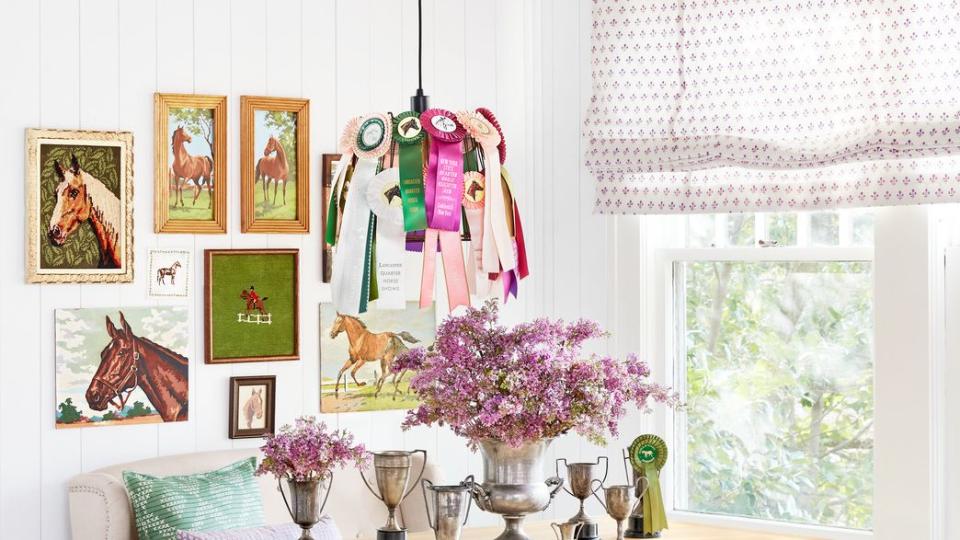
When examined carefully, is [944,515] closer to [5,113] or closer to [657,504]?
[657,504]

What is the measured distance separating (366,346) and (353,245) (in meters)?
0.73

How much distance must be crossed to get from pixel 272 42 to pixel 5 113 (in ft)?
2.66

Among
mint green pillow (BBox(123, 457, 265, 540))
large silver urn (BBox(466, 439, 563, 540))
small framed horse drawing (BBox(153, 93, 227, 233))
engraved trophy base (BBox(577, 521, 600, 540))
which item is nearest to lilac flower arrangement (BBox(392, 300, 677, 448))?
large silver urn (BBox(466, 439, 563, 540))

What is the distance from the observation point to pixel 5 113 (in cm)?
333

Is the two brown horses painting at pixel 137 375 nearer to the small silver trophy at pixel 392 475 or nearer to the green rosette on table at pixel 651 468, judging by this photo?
the small silver trophy at pixel 392 475

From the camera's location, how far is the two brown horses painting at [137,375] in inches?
135

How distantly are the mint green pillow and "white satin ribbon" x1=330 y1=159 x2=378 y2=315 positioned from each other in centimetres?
60

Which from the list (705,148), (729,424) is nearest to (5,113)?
(705,148)

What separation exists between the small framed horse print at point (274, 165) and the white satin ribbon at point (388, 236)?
53 cm

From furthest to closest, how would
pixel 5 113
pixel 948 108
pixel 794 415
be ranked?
pixel 794 415 < pixel 5 113 < pixel 948 108

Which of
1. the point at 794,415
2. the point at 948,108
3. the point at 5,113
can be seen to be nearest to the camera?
the point at 948,108

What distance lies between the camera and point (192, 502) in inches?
125

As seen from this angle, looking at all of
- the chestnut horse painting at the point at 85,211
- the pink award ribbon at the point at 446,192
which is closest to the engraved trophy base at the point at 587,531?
the pink award ribbon at the point at 446,192

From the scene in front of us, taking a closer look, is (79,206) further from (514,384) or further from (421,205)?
(514,384)
